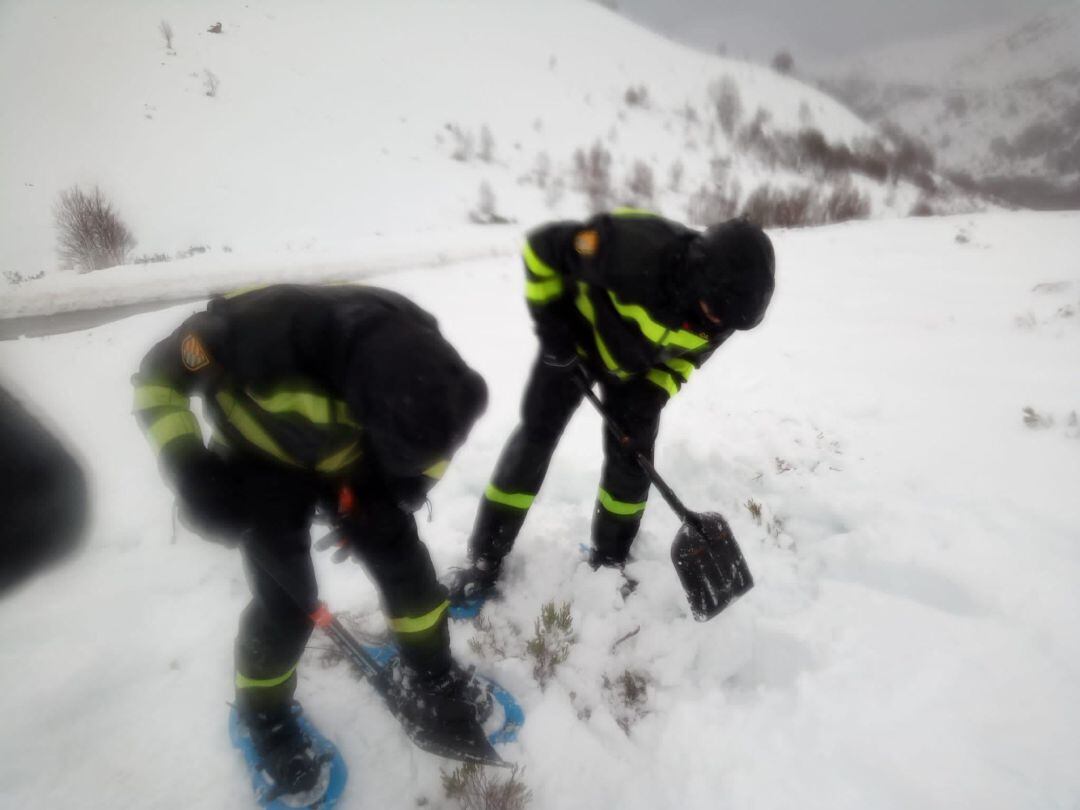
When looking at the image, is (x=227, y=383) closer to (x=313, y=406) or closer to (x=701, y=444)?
(x=313, y=406)

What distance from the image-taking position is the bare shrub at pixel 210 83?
1777 centimetres

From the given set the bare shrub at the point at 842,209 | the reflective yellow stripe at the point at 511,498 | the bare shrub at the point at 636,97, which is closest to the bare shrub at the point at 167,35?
the bare shrub at the point at 636,97

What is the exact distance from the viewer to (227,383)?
1.29 meters

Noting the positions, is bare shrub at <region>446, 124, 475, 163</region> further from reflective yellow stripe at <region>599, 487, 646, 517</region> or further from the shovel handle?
reflective yellow stripe at <region>599, 487, 646, 517</region>

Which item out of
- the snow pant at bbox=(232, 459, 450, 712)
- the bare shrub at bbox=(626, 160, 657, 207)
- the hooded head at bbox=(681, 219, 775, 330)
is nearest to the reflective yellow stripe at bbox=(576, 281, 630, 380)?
the hooded head at bbox=(681, 219, 775, 330)

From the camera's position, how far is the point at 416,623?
1.60 m

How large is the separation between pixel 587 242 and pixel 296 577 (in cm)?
134

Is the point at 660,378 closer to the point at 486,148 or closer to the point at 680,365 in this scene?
the point at 680,365

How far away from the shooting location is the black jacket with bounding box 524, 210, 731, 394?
5.65 ft

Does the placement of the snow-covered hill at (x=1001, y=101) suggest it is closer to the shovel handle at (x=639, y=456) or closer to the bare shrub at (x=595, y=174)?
the bare shrub at (x=595, y=174)

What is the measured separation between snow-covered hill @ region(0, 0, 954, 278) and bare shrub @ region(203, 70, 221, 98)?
0.09m

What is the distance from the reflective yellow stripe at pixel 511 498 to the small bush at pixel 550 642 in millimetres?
401

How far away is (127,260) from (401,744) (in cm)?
1206

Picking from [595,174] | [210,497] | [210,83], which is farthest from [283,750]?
[210,83]
